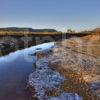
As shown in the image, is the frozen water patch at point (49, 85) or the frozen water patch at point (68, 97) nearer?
the frozen water patch at point (68, 97)

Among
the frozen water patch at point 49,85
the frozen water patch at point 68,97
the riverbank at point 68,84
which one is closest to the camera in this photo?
the frozen water patch at point 68,97

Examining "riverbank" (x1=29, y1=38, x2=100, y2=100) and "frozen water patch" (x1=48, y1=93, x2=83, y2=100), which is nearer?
"frozen water patch" (x1=48, y1=93, x2=83, y2=100)

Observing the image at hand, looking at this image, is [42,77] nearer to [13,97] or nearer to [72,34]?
[13,97]

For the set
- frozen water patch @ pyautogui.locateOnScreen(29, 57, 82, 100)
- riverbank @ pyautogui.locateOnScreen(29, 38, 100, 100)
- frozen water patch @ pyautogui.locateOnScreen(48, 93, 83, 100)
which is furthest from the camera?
riverbank @ pyautogui.locateOnScreen(29, 38, 100, 100)

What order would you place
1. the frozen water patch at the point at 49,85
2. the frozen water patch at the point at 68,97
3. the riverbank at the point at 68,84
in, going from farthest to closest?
the riverbank at the point at 68,84 < the frozen water patch at the point at 49,85 < the frozen water patch at the point at 68,97

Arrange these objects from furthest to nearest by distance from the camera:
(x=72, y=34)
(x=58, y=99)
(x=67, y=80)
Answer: (x=72, y=34) → (x=67, y=80) → (x=58, y=99)

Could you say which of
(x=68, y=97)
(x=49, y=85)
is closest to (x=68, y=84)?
(x=49, y=85)

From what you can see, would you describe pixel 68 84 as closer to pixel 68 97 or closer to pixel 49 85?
pixel 49 85

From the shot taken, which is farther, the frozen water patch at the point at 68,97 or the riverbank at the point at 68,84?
the riverbank at the point at 68,84

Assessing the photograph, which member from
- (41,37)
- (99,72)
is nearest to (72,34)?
(41,37)

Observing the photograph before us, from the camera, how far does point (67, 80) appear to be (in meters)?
19.5

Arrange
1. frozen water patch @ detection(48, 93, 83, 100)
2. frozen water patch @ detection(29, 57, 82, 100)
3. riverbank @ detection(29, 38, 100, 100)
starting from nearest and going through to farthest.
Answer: frozen water patch @ detection(48, 93, 83, 100) < frozen water patch @ detection(29, 57, 82, 100) < riverbank @ detection(29, 38, 100, 100)

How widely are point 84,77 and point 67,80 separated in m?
1.37

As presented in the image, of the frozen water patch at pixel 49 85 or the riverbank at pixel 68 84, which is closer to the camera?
the frozen water patch at pixel 49 85
